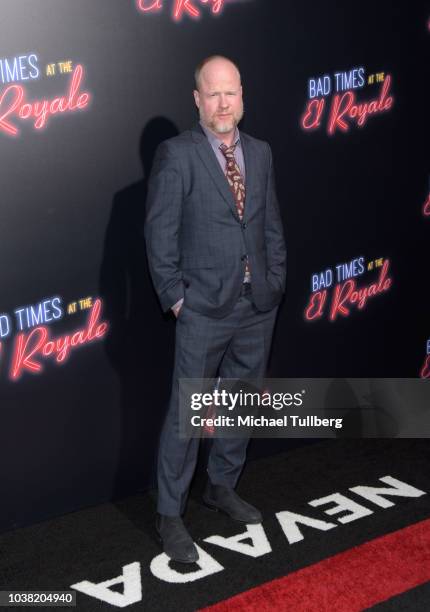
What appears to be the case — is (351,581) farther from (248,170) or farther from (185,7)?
(185,7)

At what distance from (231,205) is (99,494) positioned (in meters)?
1.44

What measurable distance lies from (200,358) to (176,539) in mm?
706

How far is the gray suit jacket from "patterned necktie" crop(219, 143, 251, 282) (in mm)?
22

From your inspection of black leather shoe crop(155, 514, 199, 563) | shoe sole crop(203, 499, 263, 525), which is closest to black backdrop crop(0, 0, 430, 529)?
shoe sole crop(203, 499, 263, 525)

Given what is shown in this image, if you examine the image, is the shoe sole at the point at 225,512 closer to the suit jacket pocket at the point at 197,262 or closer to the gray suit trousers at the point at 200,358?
the gray suit trousers at the point at 200,358

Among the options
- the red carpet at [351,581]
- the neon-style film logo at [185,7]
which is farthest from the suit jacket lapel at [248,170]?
the red carpet at [351,581]

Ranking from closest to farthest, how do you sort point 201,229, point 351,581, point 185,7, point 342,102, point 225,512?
point 351,581, point 201,229, point 185,7, point 225,512, point 342,102

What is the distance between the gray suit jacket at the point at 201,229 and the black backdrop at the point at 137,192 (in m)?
0.38

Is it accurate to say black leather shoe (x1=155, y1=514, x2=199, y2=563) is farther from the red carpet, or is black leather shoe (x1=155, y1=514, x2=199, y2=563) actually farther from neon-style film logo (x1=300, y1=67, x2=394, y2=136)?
neon-style film logo (x1=300, y1=67, x2=394, y2=136)

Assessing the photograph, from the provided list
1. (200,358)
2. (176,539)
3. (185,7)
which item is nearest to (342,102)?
(185,7)

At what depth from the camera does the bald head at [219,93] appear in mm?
3365

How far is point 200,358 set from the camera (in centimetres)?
351

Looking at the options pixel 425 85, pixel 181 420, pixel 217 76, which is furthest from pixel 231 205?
A: pixel 425 85

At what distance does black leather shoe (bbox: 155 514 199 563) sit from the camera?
3.46 metres
